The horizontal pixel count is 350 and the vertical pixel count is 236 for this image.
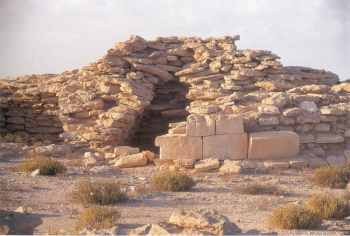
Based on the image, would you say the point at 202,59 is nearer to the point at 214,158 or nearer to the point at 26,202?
the point at 214,158

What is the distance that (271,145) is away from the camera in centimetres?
1345

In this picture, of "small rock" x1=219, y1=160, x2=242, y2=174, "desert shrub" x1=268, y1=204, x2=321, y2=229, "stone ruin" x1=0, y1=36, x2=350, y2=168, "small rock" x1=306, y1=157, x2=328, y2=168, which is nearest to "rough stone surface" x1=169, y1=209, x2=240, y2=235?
"desert shrub" x1=268, y1=204, x2=321, y2=229

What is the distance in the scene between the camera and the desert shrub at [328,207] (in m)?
8.66

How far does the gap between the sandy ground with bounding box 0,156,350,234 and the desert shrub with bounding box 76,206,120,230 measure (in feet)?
0.65

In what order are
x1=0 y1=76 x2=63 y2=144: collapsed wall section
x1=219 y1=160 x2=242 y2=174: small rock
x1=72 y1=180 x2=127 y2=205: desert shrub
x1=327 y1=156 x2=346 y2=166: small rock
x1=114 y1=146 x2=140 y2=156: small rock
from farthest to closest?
x1=0 y1=76 x2=63 y2=144: collapsed wall section
x1=114 y1=146 x2=140 y2=156: small rock
x1=327 y1=156 x2=346 y2=166: small rock
x1=219 y1=160 x2=242 y2=174: small rock
x1=72 y1=180 x2=127 y2=205: desert shrub

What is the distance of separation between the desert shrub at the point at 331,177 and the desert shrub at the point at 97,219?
5240 millimetres

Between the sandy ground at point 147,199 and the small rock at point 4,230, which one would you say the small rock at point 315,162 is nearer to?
the sandy ground at point 147,199

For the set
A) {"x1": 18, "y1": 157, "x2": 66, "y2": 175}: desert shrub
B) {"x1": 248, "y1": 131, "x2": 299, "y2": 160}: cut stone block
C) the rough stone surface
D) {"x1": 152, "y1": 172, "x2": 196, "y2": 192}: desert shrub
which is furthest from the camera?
{"x1": 248, "y1": 131, "x2": 299, "y2": 160}: cut stone block

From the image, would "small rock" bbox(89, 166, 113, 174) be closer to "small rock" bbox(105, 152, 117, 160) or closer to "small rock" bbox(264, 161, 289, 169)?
"small rock" bbox(105, 152, 117, 160)

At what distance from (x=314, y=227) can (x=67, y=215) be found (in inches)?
152

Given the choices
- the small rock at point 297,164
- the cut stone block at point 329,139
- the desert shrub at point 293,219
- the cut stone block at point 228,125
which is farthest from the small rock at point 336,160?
the desert shrub at point 293,219

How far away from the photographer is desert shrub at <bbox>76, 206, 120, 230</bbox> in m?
7.64

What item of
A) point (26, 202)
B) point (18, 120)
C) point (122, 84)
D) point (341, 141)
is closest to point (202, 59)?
point (122, 84)

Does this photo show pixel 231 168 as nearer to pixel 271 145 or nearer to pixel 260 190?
pixel 271 145
